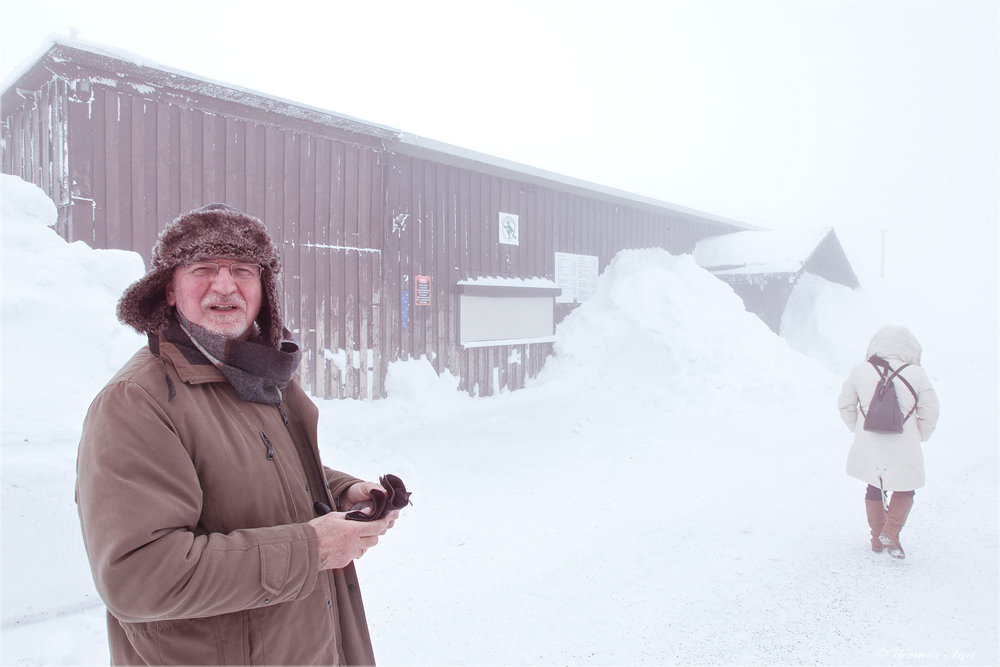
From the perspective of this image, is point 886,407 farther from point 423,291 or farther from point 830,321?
point 830,321

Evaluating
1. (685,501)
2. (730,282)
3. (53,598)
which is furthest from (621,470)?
(730,282)

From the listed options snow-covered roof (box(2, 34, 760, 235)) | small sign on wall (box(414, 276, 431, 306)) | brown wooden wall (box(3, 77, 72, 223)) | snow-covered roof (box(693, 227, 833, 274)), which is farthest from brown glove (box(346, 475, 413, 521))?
snow-covered roof (box(693, 227, 833, 274))

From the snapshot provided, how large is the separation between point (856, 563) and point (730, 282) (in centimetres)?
1261

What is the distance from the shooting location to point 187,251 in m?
1.63

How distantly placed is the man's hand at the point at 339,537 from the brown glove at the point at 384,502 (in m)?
0.04

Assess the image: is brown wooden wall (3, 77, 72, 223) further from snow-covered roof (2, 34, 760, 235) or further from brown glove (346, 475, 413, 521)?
brown glove (346, 475, 413, 521)

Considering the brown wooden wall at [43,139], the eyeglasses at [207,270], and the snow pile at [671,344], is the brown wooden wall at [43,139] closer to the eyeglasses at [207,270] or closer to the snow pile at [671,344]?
the eyeglasses at [207,270]

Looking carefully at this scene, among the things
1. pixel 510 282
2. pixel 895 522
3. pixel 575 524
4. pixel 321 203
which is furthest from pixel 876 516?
pixel 321 203

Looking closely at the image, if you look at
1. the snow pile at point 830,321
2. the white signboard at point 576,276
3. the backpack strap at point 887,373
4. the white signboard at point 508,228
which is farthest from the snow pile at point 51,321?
the snow pile at point 830,321

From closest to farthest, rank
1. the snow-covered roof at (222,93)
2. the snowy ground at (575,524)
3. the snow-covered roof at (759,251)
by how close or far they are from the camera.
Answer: the snowy ground at (575,524)
the snow-covered roof at (222,93)
the snow-covered roof at (759,251)

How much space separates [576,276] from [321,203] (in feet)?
19.7

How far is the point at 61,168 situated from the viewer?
5.80 m

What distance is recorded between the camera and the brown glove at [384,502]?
1.53 meters

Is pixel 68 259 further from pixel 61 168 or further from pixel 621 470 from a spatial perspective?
pixel 621 470
